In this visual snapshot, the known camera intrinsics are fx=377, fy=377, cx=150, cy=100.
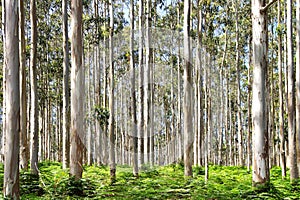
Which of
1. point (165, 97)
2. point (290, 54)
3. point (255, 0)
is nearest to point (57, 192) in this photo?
point (255, 0)

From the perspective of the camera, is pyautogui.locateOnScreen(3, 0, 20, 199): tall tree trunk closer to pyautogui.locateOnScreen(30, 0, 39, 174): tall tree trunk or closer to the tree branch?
pyautogui.locateOnScreen(30, 0, 39, 174): tall tree trunk

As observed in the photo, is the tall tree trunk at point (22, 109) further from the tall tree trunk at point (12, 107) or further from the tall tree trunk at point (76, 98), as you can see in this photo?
the tall tree trunk at point (12, 107)

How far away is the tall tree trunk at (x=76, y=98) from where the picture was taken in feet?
29.3

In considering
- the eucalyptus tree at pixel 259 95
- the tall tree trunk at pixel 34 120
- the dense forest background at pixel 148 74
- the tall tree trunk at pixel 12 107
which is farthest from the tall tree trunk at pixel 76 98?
the eucalyptus tree at pixel 259 95

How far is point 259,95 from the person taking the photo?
7867 mm

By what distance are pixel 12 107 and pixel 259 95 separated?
4873 millimetres

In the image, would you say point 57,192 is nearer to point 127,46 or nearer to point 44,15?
point 44,15

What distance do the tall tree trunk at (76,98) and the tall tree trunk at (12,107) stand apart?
7.66ft

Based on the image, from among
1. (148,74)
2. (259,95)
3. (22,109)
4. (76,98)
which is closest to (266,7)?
(259,95)

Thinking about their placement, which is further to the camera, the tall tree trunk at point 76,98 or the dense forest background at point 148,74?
the tall tree trunk at point 76,98

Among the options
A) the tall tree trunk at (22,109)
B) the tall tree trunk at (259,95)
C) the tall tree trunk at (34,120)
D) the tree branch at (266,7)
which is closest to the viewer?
the tree branch at (266,7)

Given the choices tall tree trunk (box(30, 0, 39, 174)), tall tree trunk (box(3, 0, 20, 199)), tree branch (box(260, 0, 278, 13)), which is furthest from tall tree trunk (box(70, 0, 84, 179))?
tree branch (box(260, 0, 278, 13))

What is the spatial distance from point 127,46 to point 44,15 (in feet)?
26.3

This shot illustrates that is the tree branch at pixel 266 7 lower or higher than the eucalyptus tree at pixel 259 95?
higher
